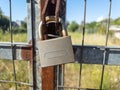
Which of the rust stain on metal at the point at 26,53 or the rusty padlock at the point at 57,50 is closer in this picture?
the rusty padlock at the point at 57,50

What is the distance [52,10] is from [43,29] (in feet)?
0.25

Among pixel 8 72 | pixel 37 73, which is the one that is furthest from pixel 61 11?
pixel 8 72

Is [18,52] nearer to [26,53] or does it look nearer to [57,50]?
[26,53]

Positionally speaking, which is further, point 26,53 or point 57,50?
point 26,53

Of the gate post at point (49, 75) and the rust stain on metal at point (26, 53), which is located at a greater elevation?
the rust stain on metal at point (26, 53)

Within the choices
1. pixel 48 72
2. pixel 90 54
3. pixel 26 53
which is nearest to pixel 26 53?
pixel 26 53

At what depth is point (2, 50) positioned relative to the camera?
38.2 inches

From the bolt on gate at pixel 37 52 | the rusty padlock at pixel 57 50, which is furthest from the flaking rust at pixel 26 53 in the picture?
the rusty padlock at pixel 57 50

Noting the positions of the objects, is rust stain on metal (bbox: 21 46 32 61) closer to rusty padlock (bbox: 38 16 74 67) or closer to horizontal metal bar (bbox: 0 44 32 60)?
horizontal metal bar (bbox: 0 44 32 60)

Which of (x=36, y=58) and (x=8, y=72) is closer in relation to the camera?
(x=36, y=58)

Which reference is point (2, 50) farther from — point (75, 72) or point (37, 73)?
point (75, 72)

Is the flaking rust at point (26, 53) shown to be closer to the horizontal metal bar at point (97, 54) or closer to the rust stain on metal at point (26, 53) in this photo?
the rust stain on metal at point (26, 53)

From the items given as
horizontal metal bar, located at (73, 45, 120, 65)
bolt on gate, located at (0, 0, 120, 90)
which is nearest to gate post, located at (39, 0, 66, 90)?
bolt on gate, located at (0, 0, 120, 90)

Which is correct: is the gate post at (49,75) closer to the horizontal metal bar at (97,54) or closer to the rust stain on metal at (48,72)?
the rust stain on metal at (48,72)
